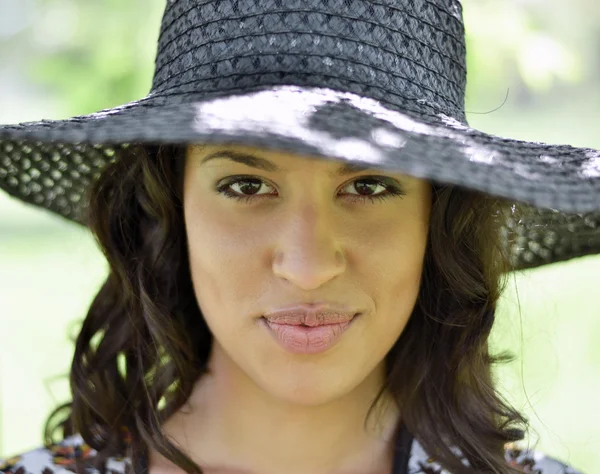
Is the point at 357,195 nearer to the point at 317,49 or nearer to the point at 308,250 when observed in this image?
the point at 308,250

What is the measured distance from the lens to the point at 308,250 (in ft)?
5.50

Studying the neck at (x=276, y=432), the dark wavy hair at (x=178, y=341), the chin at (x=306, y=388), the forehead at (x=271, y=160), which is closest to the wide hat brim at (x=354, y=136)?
the forehead at (x=271, y=160)

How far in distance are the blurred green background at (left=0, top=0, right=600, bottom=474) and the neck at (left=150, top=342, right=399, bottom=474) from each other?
0.39 metres

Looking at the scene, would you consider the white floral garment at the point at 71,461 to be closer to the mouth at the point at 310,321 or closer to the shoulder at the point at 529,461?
the shoulder at the point at 529,461

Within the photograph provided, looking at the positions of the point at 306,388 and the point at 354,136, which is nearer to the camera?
the point at 354,136

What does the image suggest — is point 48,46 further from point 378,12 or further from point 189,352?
point 378,12

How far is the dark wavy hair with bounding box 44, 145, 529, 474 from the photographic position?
2.04 meters

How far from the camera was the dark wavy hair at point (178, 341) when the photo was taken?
6.70 feet

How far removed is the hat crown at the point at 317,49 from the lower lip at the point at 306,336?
45cm

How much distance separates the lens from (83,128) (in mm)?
1523

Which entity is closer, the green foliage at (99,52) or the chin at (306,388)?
the chin at (306,388)

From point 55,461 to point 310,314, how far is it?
0.77 m

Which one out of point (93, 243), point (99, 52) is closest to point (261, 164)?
point (93, 243)

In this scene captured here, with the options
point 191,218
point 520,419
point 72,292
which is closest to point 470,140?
point 191,218
